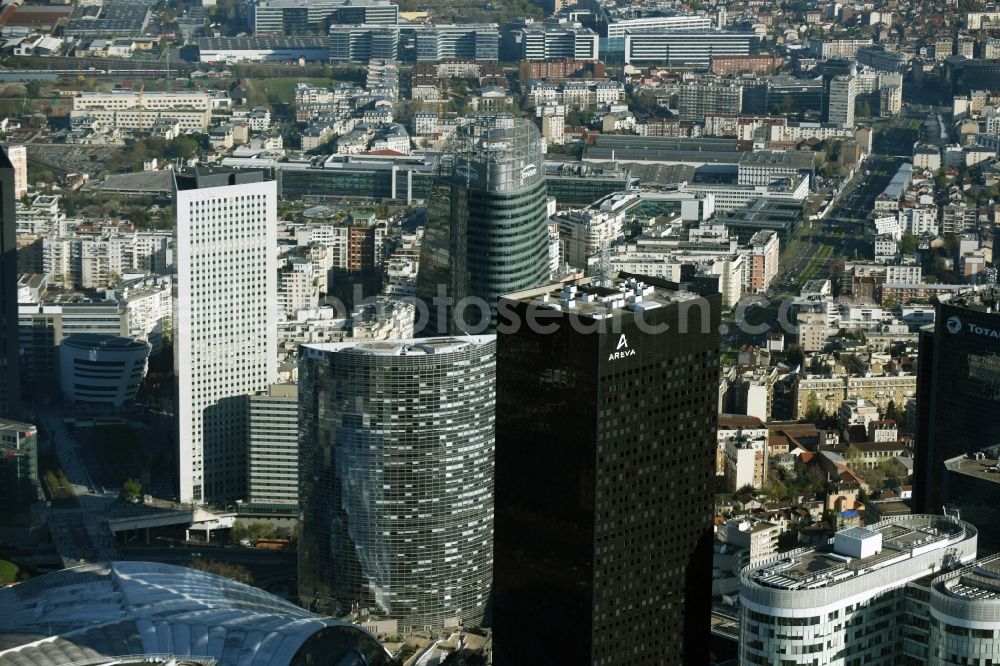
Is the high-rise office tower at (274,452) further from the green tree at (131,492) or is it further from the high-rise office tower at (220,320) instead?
the green tree at (131,492)

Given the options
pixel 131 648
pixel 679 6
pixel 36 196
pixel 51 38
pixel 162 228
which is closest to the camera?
pixel 131 648

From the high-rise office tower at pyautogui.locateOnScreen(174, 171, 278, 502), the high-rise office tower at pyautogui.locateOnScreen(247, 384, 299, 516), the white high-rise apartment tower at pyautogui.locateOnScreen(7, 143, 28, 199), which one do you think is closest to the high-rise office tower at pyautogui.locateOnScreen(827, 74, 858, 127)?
the white high-rise apartment tower at pyautogui.locateOnScreen(7, 143, 28, 199)

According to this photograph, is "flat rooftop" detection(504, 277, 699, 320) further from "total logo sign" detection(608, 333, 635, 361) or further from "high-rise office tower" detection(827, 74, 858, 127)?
"high-rise office tower" detection(827, 74, 858, 127)

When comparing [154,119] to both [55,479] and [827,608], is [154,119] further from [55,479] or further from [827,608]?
[827,608]

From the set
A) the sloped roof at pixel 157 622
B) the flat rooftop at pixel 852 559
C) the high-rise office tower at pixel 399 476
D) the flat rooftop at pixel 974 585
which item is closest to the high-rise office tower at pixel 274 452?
the high-rise office tower at pixel 399 476

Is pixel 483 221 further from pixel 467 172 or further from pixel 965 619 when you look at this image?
pixel 965 619

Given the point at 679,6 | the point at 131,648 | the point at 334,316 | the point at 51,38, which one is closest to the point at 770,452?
the point at 334,316

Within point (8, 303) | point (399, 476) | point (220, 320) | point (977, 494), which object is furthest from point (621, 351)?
point (8, 303)
